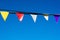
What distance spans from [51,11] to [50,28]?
19 cm

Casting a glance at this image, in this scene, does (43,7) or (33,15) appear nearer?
(33,15)

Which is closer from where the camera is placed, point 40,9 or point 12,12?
point 12,12

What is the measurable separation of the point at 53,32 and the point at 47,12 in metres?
0.24

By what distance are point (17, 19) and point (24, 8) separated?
0.45 feet

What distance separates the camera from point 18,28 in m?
1.82

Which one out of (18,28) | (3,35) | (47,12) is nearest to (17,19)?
(18,28)

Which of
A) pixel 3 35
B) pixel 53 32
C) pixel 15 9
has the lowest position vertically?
pixel 3 35

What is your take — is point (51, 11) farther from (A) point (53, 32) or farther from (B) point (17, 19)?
(B) point (17, 19)

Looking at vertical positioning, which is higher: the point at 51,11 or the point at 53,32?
the point at 51,11

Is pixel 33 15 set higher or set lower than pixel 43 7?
lower

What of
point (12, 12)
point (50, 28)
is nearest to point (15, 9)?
point (12, 12)

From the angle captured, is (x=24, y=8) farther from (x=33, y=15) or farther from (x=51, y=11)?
(x=51, y=11)

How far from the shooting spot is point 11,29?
70.6 inches

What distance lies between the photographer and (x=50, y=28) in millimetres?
1963
